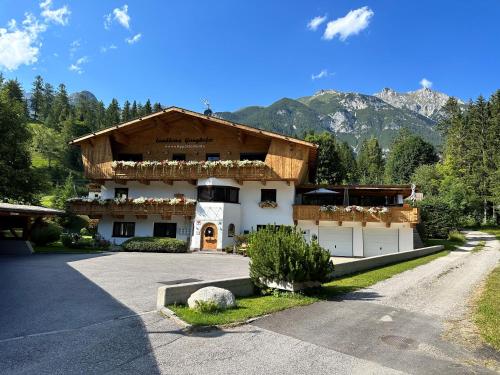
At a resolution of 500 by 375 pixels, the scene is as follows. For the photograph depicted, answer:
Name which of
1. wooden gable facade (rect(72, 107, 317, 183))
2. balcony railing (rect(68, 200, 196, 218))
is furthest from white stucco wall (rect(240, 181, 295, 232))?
balcony railing (rect(68, 200, 196, 218))

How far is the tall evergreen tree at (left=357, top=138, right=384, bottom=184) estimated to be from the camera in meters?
96.3

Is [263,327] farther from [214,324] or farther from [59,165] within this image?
[59,165]

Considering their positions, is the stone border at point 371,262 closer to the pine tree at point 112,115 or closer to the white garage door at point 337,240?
the white garage door at point 337,240

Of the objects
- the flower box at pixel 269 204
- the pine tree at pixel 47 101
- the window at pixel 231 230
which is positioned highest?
the pine tree at pixel 47 101

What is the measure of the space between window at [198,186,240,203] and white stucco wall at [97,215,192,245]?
8.57ft

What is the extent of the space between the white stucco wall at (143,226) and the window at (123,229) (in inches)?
10.6

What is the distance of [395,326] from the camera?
348 inches

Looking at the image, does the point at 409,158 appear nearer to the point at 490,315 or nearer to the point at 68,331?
the point at 490,315

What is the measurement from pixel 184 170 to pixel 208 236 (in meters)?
5.74

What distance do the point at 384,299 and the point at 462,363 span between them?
552cm

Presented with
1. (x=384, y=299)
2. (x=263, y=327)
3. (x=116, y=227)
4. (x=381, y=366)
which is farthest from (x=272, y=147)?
(x=381, y=366)


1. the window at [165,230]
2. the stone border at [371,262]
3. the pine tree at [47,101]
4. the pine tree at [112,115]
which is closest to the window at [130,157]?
the window at [165,230]

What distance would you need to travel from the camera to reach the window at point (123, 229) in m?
32.0

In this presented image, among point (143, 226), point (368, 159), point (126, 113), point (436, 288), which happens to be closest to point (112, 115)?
point (126, 113)
